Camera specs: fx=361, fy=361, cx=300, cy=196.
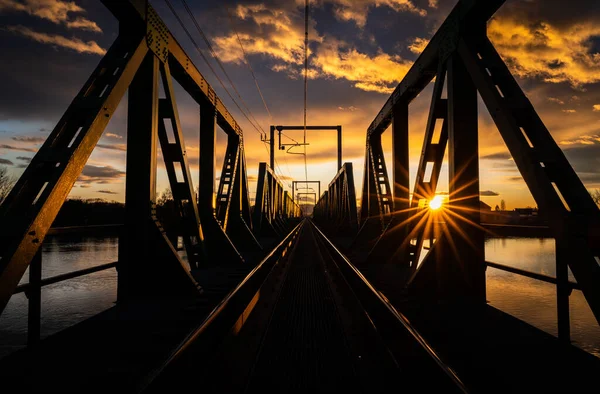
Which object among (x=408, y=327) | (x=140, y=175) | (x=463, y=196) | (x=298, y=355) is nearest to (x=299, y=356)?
(x=298, y=355)

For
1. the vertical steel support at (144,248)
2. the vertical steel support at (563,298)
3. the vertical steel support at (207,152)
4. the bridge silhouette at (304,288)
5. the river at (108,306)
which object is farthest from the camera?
the vertical steel support at (207,152)

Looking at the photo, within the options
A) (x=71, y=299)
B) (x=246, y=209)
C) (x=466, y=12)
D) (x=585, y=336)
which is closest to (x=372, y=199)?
(x=246, y=209)

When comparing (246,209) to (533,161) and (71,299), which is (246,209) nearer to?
(71,299)

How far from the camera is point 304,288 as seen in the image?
237 inches

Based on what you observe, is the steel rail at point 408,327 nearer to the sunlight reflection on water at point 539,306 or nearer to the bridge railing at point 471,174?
the bridge railing at point 471,174

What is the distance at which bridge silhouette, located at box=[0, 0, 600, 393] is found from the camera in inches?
103

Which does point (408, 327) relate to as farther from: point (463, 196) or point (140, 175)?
point (140, 175)

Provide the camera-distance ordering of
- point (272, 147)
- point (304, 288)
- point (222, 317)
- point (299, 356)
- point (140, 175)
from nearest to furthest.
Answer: point (299, 356) → point (222, 317) → point (140, 175) → point (304, 288) → point (272, 147)

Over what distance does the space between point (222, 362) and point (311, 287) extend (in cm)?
330

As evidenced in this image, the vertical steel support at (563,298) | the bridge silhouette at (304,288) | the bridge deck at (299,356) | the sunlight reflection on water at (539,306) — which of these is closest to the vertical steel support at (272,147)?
the sunlight reflection on water at (539,306)

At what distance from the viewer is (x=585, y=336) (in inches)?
209

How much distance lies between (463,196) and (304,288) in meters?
2.87

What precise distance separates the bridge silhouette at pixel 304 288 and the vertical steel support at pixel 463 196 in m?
0.02

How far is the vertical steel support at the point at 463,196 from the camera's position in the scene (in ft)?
15.5
